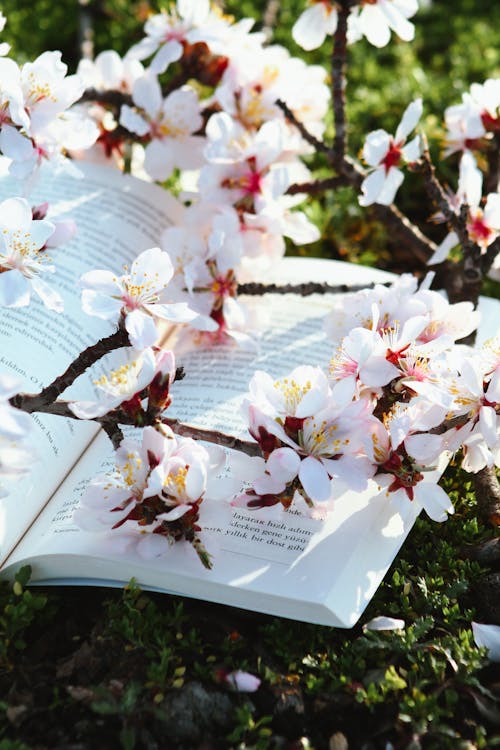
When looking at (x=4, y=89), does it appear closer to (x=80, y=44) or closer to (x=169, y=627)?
(x=169, y=627)

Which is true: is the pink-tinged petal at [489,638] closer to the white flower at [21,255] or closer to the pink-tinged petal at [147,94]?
the white flower at [21,255]

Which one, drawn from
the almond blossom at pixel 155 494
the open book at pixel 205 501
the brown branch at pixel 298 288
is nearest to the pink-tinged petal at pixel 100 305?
the almond blossom at pixel 155 494

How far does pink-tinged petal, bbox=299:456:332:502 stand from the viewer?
4.42 ft

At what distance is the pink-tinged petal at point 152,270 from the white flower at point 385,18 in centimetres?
81

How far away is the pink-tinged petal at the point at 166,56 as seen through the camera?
6.85 feet

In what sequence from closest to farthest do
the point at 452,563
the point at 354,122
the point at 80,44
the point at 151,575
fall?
the point at 151,575 < the point at 452,563 < the point at 354,122 < the point at 80,44

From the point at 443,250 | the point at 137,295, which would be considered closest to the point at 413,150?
the point at 443,250

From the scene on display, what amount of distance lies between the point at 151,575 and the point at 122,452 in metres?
0.22

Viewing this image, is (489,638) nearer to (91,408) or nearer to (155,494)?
(155,494)

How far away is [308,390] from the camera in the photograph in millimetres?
1447

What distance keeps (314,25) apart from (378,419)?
3.39 feet

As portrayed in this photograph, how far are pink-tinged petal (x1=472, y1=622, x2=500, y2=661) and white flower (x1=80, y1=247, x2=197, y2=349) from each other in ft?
2.30

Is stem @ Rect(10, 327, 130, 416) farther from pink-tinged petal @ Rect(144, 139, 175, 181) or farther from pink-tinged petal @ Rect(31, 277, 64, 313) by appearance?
pink-tinged petal @ Rect(144, 139, 175, 181)

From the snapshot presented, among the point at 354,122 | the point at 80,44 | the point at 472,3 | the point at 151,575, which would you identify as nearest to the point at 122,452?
the point at 151,575
